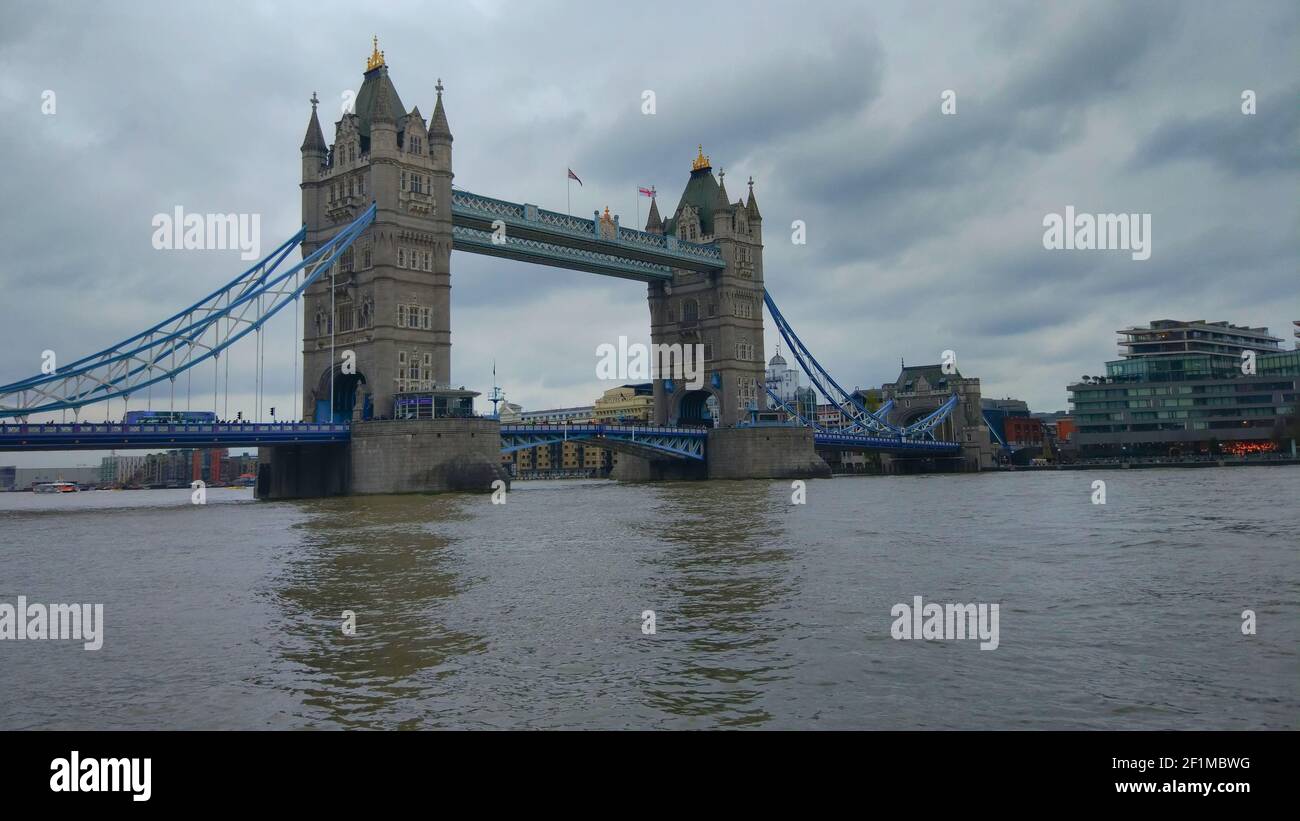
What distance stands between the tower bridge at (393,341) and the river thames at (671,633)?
2983 cm

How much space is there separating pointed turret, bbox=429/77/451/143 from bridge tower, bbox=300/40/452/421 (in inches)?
2.9

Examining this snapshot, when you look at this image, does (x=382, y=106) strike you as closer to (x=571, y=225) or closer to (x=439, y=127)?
(x=439, y=127)

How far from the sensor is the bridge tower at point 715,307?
97.3 metres

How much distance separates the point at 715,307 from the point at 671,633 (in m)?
86.5

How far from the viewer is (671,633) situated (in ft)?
42.9

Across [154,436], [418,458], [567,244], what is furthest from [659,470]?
[154,436]

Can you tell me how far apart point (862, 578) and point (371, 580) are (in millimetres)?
9835

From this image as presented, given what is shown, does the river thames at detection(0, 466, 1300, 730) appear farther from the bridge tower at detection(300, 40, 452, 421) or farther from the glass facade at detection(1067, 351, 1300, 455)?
the glass facade at detection(1067, 351, 1300, 455)

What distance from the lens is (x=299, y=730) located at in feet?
28.1

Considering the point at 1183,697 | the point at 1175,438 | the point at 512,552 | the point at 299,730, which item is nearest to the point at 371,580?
the point at 512,552

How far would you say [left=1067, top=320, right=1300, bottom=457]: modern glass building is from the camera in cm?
11650

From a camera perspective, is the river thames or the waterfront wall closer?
the river thames

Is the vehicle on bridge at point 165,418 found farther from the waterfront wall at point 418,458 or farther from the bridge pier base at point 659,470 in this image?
the bridge pier base at point 659,470

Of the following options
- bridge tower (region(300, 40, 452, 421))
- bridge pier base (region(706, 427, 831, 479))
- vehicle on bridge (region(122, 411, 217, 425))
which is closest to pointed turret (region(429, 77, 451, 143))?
bridge tower (region(300, 40, 452, 421))
